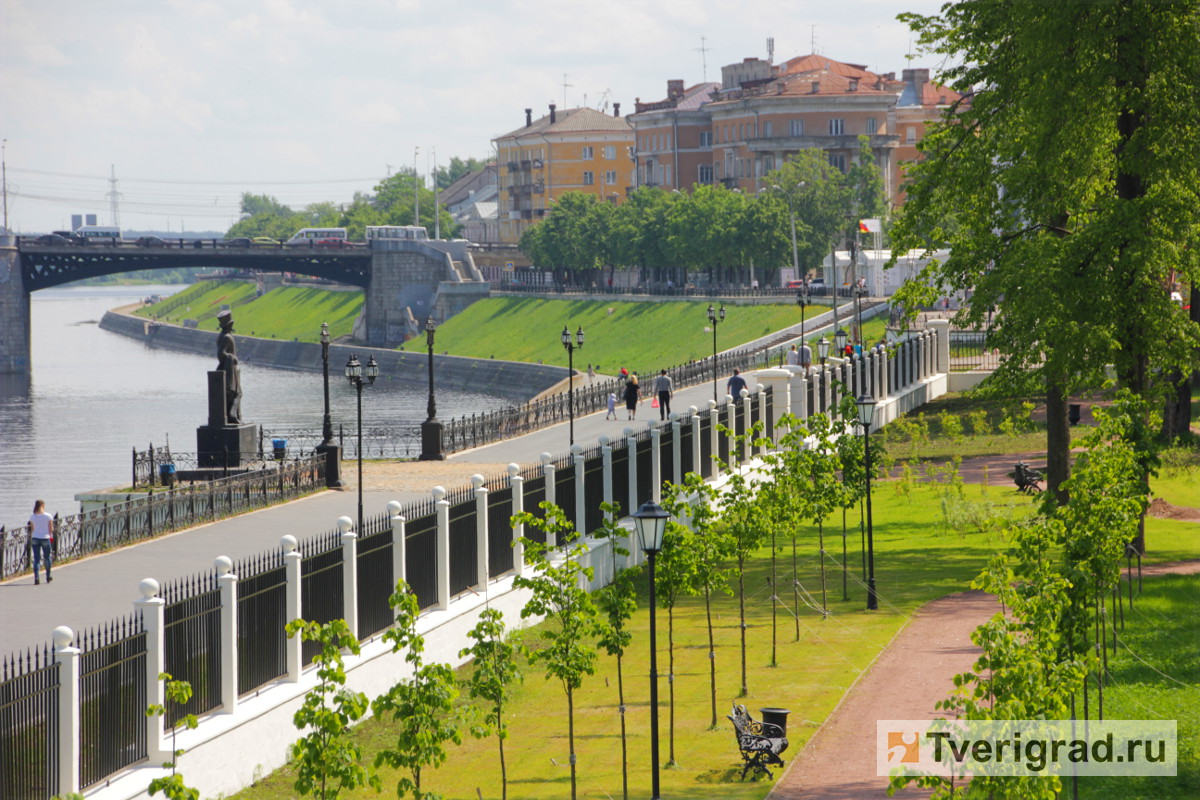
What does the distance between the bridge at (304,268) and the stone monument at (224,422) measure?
223ft

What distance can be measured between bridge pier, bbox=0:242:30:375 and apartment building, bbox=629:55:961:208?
5362 centimetres

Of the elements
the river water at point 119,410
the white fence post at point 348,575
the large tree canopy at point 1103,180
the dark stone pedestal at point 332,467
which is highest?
the large tree canopy at point 1103,180

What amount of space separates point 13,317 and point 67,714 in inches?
3859

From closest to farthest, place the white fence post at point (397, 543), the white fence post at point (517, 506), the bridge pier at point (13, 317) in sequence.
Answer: the white fence post at point (397, 543)
the white fence post at point (517, 506)
the bridge pier at point (13, 317)

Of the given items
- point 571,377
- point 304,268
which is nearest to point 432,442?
point 571,377

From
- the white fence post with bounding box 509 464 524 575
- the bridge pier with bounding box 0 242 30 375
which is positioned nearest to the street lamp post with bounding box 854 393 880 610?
the white fence post with bounding box 509 464 524 575

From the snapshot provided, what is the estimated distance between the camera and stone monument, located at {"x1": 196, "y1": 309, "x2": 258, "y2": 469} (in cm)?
3647

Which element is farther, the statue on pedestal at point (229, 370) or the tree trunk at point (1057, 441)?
the statue on pedestal at point (229, 370)

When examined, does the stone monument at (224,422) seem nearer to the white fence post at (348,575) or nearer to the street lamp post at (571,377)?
the street lamp post at (571,377)

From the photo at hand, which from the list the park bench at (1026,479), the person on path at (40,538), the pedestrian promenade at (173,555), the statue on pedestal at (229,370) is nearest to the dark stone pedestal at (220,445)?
the statue on pedestal at (229,370)

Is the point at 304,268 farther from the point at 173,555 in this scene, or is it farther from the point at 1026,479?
the point at 173,555

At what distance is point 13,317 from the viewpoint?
101750mm

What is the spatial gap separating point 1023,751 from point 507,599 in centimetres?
1081

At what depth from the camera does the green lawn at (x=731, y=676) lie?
1355 centimetres
